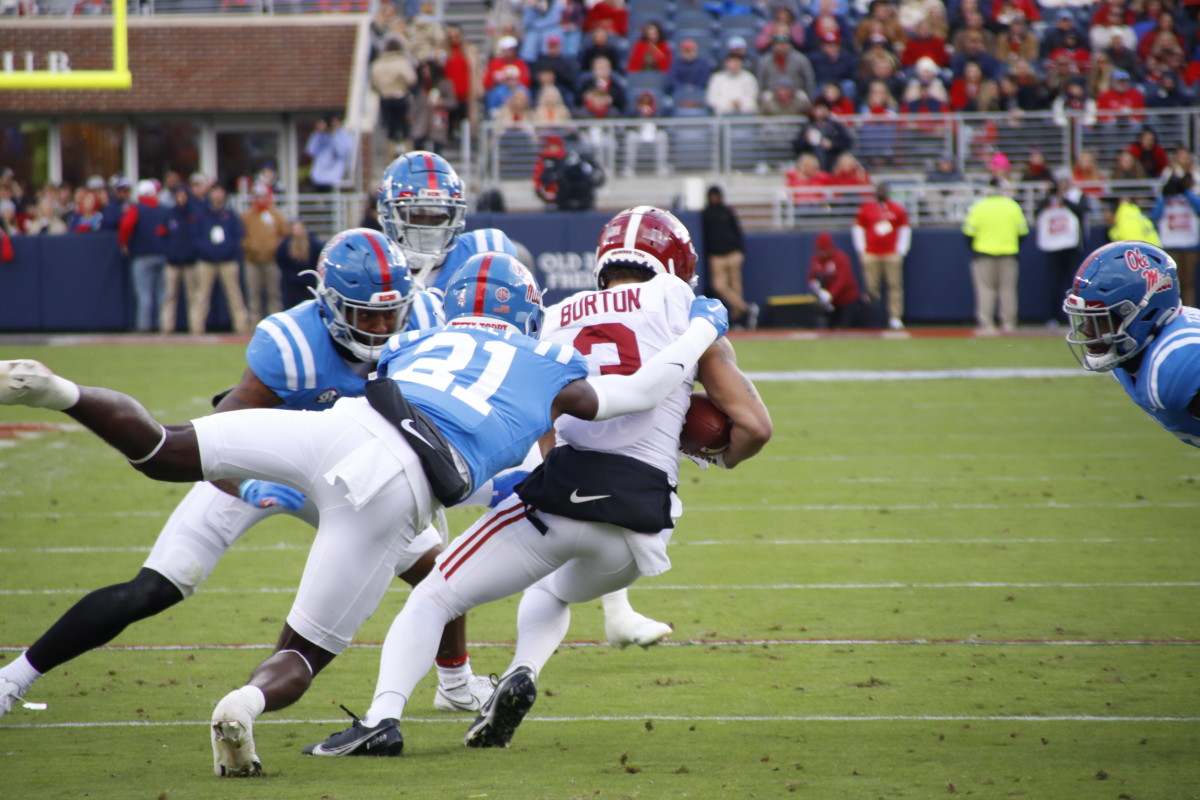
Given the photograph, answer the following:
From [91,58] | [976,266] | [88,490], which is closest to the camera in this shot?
[88,490]

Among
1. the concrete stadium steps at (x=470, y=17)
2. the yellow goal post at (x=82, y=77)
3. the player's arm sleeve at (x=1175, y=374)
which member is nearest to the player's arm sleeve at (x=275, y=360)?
the player's arm sleeve at (x=1175, y=374)

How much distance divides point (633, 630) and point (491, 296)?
1.07 metres

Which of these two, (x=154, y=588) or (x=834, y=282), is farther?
(x=834, y=282)

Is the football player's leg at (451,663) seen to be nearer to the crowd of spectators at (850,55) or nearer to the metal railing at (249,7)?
the crowd of spectators at (850,55)

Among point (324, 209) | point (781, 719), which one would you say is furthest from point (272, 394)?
point (324, 209)

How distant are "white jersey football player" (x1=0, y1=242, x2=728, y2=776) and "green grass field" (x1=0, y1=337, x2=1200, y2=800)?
0.36 m

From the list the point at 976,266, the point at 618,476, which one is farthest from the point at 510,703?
the point at 976,266

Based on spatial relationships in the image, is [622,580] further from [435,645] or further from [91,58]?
[91,58]

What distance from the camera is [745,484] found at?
7816 millimetres

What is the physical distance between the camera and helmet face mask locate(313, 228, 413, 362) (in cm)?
369

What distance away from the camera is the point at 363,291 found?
3689 mm

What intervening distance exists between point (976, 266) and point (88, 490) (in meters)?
9.90

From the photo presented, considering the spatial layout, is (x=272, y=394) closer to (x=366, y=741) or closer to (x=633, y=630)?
(x=366, y=741)

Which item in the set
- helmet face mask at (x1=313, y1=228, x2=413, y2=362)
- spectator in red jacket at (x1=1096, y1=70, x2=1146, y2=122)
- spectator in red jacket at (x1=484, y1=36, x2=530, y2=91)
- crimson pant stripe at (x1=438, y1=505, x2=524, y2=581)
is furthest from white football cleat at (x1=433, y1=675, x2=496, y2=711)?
spectator in red jacket at (x1=1096, y1=70, x2=1146, y2=122)
